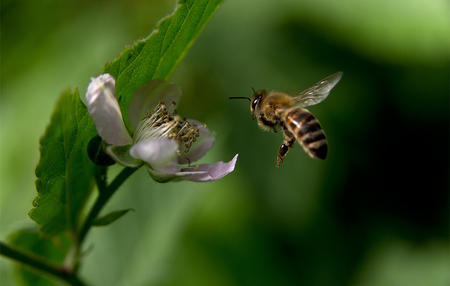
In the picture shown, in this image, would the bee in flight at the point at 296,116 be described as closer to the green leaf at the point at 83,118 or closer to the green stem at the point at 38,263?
the green leaf at the point at 83,118

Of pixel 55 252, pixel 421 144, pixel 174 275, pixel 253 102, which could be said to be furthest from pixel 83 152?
pixel 421 144

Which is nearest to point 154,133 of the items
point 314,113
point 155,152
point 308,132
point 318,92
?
point 155,152

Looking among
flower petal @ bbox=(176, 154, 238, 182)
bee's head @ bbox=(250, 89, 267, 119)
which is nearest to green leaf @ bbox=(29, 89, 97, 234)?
flower petal @ bbox=(176, 154, 238, 182)

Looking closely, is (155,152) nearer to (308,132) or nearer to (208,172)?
(208,172)

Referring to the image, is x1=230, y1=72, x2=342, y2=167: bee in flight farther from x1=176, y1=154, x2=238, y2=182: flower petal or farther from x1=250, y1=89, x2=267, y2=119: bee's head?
x1=176, y1=154, x2=238, y2=182: flower petal

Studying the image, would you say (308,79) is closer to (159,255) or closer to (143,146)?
(159,255)
